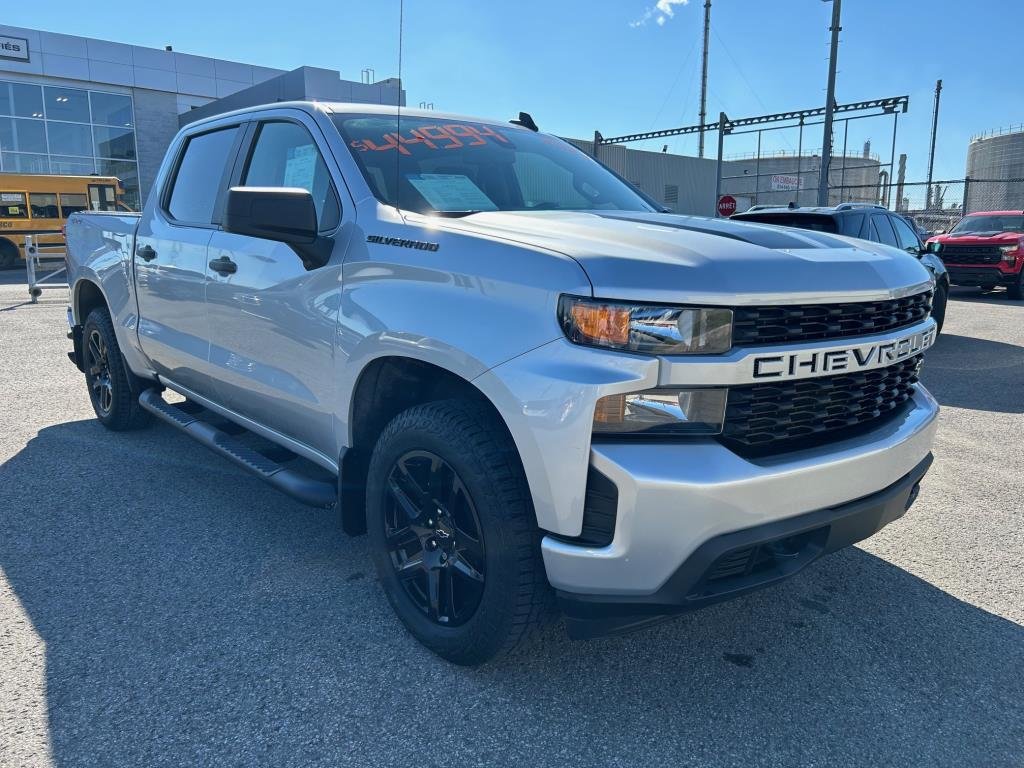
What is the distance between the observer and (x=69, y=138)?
30422 millimetres

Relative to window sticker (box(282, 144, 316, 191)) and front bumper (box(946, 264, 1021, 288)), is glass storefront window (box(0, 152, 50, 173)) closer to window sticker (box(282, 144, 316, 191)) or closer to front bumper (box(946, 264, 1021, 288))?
front bumper (box(946, 264, 1021, 288))

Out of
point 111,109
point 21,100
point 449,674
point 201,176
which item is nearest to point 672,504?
point 449,674

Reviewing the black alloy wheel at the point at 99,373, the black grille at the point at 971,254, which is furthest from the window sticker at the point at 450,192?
the black grille at the point at 971,254

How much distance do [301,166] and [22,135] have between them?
3245 centimetres

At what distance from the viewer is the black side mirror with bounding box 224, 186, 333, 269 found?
2.63 m

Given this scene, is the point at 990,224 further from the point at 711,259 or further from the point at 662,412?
the point at 662,412

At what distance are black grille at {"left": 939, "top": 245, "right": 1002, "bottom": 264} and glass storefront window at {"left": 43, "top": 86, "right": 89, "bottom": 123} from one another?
30.8 m

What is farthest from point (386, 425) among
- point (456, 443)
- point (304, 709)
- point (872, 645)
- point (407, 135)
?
point (872, 645)

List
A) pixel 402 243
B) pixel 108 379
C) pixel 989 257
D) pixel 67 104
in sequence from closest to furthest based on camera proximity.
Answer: pixel 402 243
pixel 108 379
pixel 989 257
pixel 67 104

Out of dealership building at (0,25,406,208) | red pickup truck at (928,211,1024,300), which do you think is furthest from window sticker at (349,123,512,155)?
dealership building at (0,25,406,208)

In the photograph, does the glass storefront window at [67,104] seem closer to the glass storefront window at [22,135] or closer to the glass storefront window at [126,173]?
the glass storefront window at [22,135]

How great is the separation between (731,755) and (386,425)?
5.01 ft

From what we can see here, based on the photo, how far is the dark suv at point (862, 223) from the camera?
26.3ft

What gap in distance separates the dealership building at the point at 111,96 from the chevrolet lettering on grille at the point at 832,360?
26.6 meters
